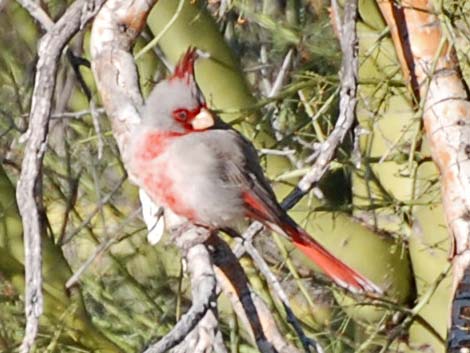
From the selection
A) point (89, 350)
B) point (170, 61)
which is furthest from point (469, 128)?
point (89, 350)

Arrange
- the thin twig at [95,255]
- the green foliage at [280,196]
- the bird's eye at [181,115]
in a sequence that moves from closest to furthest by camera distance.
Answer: the thin twig at [95,255]
the bird's eye at [181,115]
the green foliage at [280,196]

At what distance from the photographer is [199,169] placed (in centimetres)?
338

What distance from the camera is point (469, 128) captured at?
3.20m

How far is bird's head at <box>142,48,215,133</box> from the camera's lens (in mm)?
3184

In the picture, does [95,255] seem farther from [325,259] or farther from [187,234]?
[325,259]

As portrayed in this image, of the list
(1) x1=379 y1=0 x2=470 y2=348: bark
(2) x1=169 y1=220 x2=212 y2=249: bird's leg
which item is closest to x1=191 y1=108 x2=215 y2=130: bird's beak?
(2) x1=169 y1=220 x2=212 y2=249: bird's leg

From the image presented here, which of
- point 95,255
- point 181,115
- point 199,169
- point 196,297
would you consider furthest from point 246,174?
point 196,297

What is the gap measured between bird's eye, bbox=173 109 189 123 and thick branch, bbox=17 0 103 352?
23.2 inches

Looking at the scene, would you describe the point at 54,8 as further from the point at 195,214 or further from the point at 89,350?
the point at 195,214

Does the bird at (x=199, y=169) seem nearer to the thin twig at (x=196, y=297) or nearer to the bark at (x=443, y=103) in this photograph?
the bark at (x=443, y=103)

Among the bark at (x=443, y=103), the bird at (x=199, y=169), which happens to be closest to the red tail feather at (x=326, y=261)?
the bird at (x=199, y=169)

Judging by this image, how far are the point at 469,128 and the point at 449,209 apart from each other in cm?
21

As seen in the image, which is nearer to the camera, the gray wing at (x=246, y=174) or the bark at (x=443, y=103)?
the bark at (x=443, y=103)

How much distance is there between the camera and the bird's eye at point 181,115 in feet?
10.9
